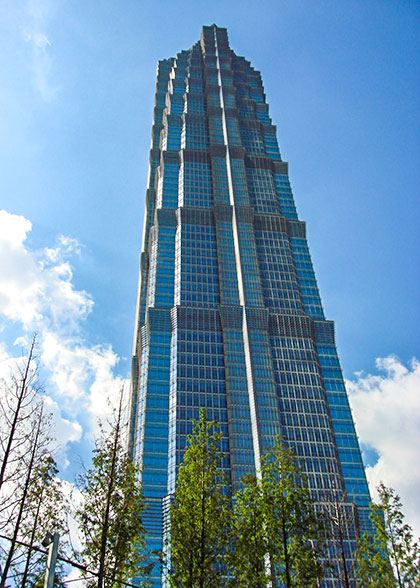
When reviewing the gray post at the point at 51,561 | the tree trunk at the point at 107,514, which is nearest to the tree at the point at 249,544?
the tree trunk at the point at 107,514

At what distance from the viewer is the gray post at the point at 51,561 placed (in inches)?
674

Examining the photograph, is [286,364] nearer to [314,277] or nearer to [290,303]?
[290,303]

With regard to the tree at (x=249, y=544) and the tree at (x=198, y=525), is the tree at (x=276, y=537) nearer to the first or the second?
the tree at (x=249, y=544)

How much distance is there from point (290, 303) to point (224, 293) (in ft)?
49.9

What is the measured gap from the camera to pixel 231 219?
135m

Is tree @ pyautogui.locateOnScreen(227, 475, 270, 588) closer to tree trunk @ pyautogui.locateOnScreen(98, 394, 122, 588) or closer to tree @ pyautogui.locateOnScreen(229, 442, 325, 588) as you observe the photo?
tree @ pyautogui.locateOnScreen(229, 442, 325, 588)

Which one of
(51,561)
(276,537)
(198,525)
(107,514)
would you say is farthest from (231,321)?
(51,561)

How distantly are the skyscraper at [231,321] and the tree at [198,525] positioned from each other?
54.9 metres

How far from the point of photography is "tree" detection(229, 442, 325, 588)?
26.4m

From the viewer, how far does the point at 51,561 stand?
17.5m

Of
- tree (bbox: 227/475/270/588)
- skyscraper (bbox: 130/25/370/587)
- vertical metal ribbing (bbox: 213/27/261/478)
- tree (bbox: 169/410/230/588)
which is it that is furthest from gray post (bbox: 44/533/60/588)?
skyscraper (bbox: 130/25/370/587)

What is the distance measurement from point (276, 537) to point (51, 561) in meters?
13.7

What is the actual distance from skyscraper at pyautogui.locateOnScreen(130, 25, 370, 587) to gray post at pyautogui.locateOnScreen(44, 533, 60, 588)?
223 ft

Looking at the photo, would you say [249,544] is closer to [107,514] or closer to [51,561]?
[107,514]
